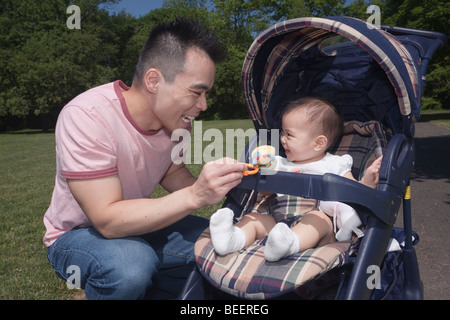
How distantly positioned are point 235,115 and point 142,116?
3176 cm

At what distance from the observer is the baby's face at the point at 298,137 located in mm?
2543

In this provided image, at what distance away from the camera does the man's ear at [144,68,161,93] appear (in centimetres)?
219

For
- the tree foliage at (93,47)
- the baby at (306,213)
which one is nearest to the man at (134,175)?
the baby at (306,213)

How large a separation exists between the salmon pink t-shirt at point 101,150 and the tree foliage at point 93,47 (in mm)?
17163

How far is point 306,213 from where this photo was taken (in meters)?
2.33

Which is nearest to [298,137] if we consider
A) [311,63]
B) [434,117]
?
[311,63]

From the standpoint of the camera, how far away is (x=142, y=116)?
2.29 metres

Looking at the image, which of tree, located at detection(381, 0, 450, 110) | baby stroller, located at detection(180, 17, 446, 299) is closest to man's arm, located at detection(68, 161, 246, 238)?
baby stroller, located at detection(180, 17, 446, 299)

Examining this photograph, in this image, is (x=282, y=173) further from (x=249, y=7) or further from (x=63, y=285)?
(x=249, y=7)

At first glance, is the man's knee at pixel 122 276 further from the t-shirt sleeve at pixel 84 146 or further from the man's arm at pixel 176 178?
the man's arm at pixel 176 178

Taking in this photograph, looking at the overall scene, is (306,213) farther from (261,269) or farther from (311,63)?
(311,63)

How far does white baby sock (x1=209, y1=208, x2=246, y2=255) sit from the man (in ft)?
0.25

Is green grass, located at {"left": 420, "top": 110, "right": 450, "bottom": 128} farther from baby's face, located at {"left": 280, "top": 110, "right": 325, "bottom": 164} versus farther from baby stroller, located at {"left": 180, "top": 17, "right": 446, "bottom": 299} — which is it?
baby's face, located at {"left": 280, "top": 110, "right": 325, "bottom": 164}
